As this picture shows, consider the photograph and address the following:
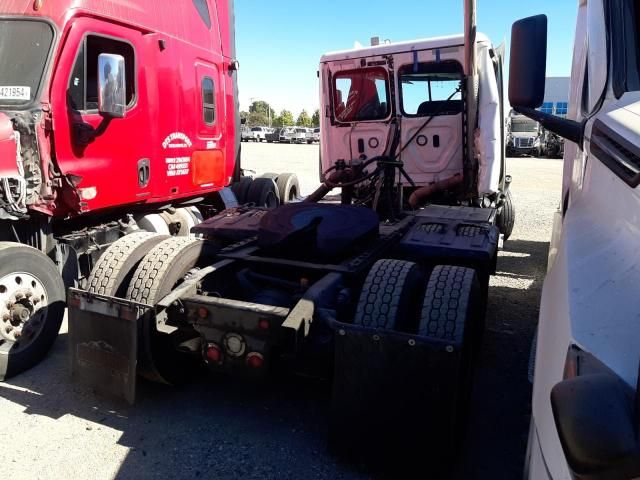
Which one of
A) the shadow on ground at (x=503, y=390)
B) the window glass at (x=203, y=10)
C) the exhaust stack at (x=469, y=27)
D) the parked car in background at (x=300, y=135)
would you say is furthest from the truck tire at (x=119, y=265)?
the parked car in background at (x=300, y=135)

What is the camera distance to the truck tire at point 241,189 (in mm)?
7770

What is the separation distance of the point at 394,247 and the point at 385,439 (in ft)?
5.34

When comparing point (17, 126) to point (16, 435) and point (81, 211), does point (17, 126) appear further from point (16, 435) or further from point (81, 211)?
point (16, 435)

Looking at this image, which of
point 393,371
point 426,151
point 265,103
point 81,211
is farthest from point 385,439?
point 265,103

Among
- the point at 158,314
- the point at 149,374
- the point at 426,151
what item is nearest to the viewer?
the point at 158,314

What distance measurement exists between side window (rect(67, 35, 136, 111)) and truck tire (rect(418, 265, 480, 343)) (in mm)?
3455

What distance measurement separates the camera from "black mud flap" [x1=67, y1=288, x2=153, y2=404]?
9.67ft

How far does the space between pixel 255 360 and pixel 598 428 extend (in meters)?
2.09

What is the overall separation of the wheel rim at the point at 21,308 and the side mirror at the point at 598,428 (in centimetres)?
378

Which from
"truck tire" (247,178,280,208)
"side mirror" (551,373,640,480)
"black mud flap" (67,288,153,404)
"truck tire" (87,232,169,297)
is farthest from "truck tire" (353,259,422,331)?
"truck tire" (247,178,280,208)

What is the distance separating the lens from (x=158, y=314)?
9.70ft

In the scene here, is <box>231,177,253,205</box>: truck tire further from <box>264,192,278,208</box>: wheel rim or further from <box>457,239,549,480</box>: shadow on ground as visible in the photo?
<box>457,239,549,480</box>: shadow on ground

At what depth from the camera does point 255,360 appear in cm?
274

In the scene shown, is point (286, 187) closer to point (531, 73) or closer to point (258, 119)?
point (531, 73)
